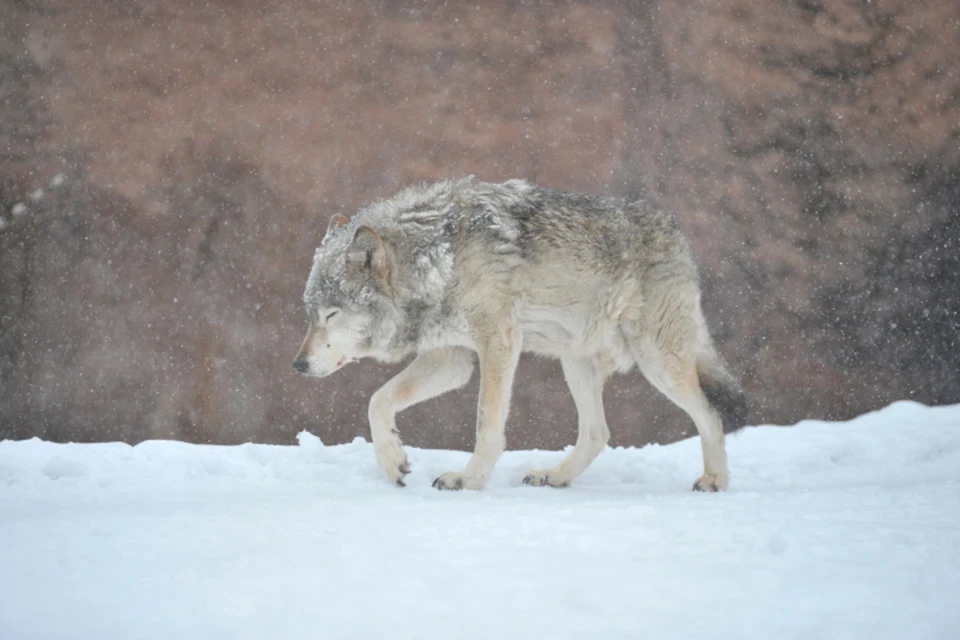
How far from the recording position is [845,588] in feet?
7.96

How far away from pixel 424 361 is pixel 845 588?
2.78m

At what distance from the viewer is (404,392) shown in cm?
464

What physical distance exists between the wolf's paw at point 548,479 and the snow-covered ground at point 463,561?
0.46 m

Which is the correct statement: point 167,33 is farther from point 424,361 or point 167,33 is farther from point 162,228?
point 424,361

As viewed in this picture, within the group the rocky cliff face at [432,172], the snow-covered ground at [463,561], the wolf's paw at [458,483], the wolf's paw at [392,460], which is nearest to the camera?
the snow-covered ground at [463,561]

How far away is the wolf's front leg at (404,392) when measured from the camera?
174 inches

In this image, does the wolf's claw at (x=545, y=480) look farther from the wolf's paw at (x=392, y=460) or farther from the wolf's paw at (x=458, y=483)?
the wolf's paw at (x=392, y=460)

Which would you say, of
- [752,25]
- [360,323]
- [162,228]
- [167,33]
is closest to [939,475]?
[360,323]

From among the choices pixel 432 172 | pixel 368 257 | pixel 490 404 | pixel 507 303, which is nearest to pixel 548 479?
pixel 490 404

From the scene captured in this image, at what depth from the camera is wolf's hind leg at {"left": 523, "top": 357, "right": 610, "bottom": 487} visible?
15.7ft

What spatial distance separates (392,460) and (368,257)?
3.52 feet

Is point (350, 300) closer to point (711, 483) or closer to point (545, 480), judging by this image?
point (545, 480)

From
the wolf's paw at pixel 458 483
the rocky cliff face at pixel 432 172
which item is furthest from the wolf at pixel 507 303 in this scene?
the rocky cliff face at pixel 432 172

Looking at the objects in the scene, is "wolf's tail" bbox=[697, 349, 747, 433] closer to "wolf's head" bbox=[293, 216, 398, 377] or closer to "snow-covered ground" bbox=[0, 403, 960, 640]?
"snow-covered ground" bbox=[0, 403, 960, 640]
